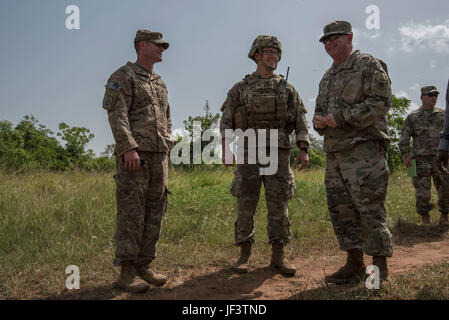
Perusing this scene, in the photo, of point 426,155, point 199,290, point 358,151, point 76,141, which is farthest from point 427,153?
point 76,141

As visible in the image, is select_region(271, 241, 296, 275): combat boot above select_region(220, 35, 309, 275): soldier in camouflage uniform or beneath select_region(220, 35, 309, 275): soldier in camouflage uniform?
beneath

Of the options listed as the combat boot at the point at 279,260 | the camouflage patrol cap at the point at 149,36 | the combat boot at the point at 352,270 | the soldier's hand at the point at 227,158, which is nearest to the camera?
the combat boot at the point at 352,270

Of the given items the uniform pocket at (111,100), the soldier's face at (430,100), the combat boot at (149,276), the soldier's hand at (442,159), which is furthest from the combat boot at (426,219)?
the uniform pocket at (111,100)

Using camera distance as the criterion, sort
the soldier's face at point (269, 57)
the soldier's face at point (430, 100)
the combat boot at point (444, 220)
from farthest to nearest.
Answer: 1. the soldier's face at point (430, 100)
2. the combat boot at point (444, 220)
3. the soldier's face at point (269, 57)

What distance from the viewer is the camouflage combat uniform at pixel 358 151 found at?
10.7 feet

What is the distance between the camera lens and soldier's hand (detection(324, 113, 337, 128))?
338 centimetres

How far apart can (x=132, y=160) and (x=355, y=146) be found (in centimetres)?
213

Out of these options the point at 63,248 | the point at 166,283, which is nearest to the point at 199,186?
the point at 63,248

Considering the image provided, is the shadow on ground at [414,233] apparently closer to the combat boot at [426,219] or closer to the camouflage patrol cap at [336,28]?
the combat boot at [426,219]

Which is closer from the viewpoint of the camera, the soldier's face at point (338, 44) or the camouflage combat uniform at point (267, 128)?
the soldier's face at point (338, 44)

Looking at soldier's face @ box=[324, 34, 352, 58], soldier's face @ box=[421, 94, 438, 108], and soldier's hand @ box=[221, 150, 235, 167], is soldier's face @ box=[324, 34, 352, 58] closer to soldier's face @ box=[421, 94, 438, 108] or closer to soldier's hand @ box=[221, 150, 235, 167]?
soldier's hand @ box=[221, 150, 235, 167]

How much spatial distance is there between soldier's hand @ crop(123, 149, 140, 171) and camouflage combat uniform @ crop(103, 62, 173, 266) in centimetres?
5

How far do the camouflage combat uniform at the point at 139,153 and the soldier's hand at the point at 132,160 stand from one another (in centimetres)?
5

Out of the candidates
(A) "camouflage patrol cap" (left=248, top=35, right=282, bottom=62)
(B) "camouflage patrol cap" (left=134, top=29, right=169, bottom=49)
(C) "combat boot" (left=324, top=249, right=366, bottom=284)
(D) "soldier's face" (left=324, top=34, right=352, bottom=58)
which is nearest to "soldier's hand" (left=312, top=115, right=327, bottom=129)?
(D) "soldier's face" (left=324, top=34, right=352, bottom=58)
